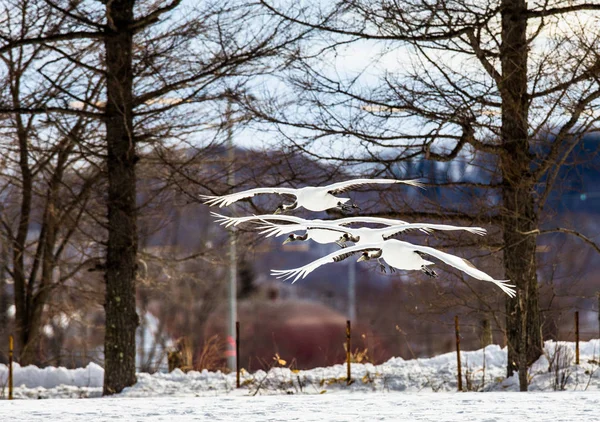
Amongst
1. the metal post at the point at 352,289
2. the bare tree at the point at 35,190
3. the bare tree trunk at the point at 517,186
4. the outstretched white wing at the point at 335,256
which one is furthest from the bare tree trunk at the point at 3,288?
the outstretched white wing at the point at 335,256

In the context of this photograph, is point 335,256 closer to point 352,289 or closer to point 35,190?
point 35,190

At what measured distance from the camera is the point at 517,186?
38.5 ft

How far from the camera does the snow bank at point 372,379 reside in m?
12.7

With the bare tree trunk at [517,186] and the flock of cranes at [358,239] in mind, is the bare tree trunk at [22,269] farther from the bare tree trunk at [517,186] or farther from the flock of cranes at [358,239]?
the flock of cranes at [358,239]

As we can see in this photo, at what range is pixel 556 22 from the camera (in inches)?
478

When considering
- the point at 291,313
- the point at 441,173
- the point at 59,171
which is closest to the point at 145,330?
the point at 291,313

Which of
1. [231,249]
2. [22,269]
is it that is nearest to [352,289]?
[231,249]

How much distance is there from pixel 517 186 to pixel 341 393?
353 cm

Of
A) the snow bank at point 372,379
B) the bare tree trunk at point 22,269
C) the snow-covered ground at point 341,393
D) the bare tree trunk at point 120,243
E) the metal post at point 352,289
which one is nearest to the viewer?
the snow-covered ground at point 341,393

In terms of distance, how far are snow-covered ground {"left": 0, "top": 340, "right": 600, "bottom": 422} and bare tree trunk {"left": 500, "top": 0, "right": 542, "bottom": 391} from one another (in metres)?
0.74

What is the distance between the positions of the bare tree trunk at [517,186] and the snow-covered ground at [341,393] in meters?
0.74

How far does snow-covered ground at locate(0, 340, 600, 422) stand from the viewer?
7.00 meters

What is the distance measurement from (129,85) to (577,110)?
6679mm

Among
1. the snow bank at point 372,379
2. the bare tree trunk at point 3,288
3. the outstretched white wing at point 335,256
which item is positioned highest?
the bare tree trunk at point 3,288
